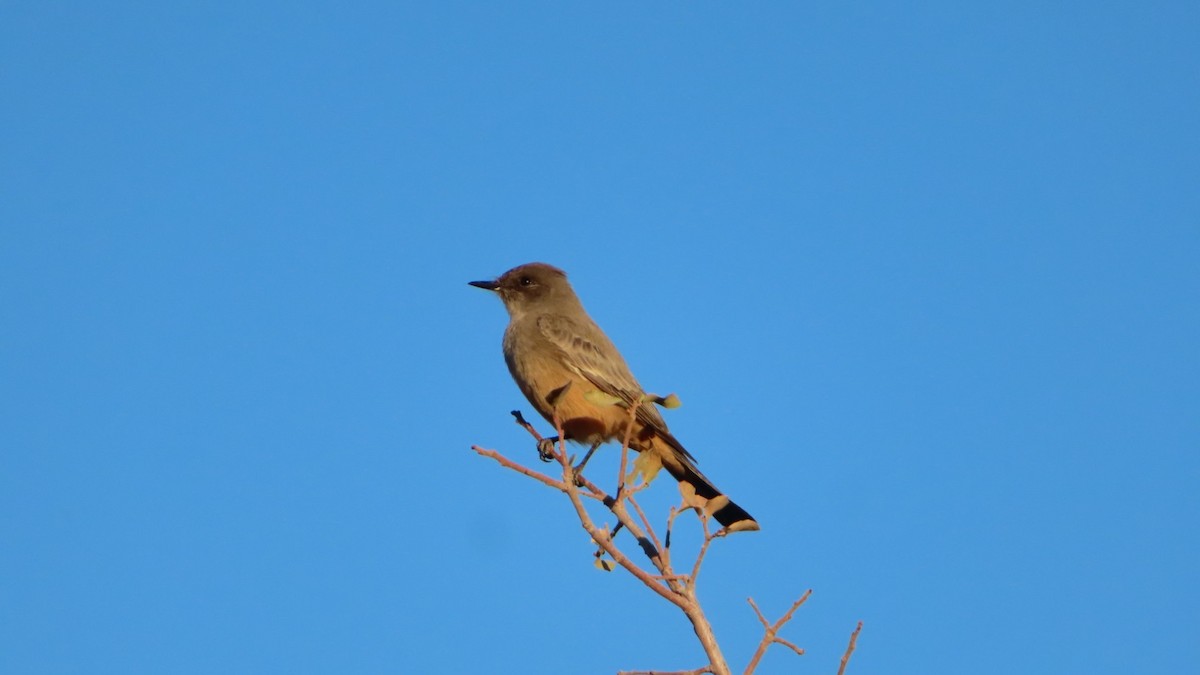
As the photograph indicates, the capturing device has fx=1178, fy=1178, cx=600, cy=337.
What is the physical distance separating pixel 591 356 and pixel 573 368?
0.82 feet

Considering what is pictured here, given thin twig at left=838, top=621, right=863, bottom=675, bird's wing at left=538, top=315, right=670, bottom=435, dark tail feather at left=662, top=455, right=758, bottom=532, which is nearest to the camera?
thin twig at left=838, top=621, right=863, bottom=675

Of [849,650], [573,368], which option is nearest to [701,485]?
[573,368]

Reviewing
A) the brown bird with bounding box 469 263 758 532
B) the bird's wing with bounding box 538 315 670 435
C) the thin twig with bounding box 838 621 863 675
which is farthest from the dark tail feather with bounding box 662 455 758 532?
the thin twig with bounding box 838 621 863 675

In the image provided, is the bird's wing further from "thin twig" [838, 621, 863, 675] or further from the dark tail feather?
"thin twig" [838, 621, 863, 675]

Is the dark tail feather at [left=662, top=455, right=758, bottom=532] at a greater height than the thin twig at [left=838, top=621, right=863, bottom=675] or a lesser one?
greater

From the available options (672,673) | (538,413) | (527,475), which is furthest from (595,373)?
(672,673)

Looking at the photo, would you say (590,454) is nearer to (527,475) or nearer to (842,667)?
(527,475)

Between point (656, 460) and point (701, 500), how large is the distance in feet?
1.16

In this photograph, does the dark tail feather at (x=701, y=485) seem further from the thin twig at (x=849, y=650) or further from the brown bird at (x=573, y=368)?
the thin twig at (x=849, y=650)

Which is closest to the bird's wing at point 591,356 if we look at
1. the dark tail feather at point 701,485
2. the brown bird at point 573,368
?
the brown bird at point 573,368

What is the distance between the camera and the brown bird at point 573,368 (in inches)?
315

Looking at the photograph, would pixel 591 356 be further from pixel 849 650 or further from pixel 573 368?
pixel 849 650

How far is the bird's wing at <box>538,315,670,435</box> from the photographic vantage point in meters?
8.63

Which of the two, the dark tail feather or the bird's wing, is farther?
the bird's wing
